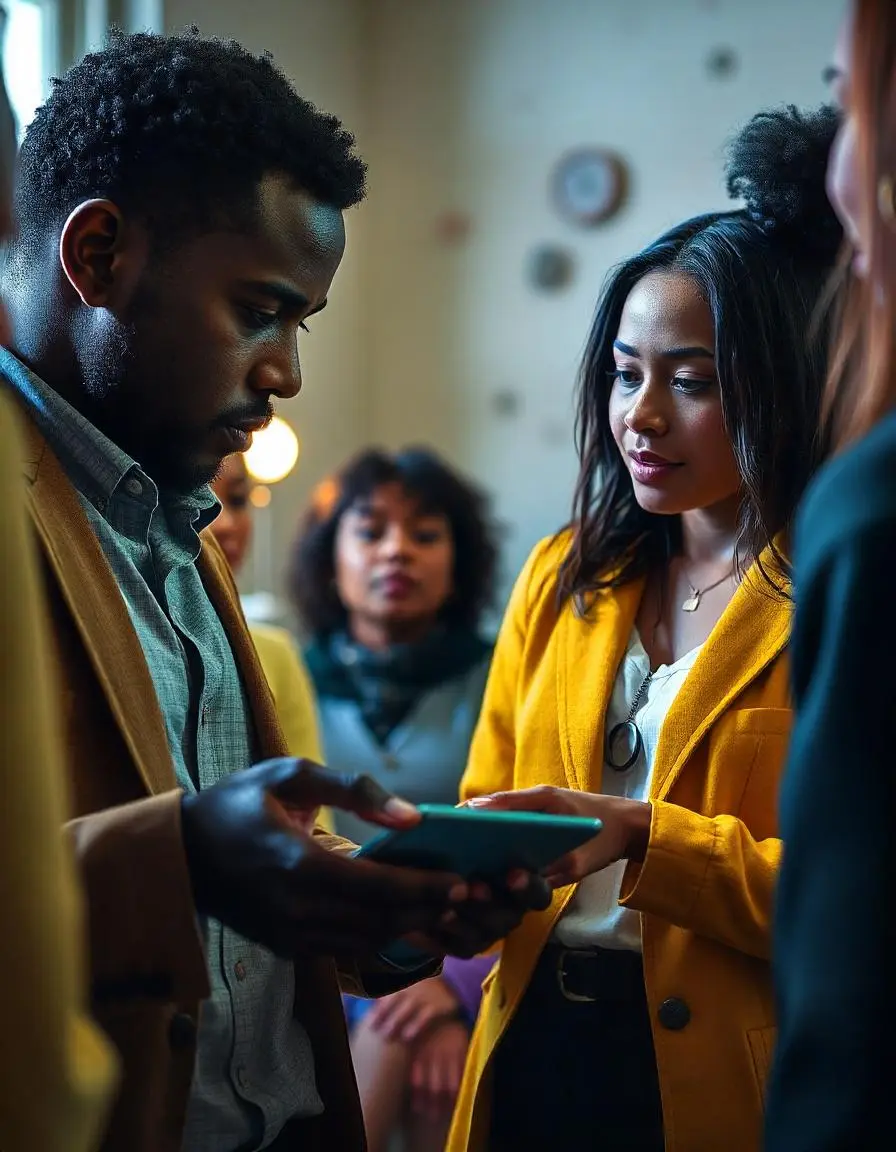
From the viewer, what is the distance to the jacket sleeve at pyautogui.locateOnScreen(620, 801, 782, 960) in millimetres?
1192

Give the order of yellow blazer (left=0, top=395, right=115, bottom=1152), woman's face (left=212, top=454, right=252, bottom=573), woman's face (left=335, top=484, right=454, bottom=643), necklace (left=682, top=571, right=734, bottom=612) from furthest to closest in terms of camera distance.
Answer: woman's face (left=335, top=484, right=454, bottom=643) → woman's face (left=212, top=454, right=252, bottom=573) → necklace (left=682, top=571, right=734, bottom=612) → yellow blazer (left=0, top=395, right=115, bottom=1152)

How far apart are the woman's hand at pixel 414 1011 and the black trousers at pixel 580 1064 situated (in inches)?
34.5

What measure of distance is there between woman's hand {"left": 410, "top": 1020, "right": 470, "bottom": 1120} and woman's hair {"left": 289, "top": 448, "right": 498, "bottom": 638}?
1147mm

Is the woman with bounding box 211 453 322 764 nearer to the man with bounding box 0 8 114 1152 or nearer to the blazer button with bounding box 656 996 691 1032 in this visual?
the blazer button with bounding box 656 996 691 1032

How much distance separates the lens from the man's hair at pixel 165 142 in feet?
3.47

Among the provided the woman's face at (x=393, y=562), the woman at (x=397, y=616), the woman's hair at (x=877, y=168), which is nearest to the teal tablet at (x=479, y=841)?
the woman's hair at (x=877, y=168)

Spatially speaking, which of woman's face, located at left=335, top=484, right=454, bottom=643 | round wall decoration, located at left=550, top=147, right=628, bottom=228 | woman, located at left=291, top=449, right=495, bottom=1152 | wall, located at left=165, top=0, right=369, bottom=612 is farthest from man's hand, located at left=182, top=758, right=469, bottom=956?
round wall decoration, located at left=550, top=147, right=628, bottom=228

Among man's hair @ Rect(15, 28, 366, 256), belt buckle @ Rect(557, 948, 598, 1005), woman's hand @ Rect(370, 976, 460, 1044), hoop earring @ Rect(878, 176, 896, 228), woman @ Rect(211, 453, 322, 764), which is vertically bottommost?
woman's hand @ Rect(370, 976, 460, 1044)

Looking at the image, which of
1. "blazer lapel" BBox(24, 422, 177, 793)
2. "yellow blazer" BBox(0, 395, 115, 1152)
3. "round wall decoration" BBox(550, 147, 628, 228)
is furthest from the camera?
"round wall decoration" BBox(550, 147, 628, 228)

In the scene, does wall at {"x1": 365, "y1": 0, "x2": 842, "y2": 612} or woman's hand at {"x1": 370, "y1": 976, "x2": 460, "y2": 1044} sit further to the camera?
wall at {"x1": 365, "y1": 0, "x2": 842, "y2": 612}

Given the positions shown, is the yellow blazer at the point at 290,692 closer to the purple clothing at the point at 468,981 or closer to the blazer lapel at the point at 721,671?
the purple clothing at the point at 468,981

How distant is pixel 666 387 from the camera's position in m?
1.37

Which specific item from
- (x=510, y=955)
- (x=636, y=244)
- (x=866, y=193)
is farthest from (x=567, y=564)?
(x=636, y=244)

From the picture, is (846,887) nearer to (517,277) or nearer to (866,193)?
(866,193)
